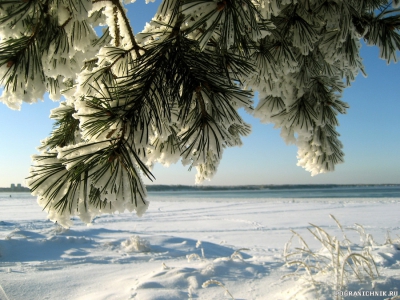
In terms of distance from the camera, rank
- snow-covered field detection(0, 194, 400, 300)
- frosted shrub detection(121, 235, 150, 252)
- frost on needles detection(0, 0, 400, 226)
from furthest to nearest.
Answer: frosted shrub detection(121, 235, 150, 252), snow-covered field detection(0, 194, 400, 300), frost on needles detection(0, 0, 400, 226)

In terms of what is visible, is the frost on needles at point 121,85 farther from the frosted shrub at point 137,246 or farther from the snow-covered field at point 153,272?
the frosted shrub at point 137,246

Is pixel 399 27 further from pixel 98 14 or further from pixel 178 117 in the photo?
pixel 98 14

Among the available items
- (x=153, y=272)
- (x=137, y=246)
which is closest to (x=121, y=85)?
(x=153, y=272)

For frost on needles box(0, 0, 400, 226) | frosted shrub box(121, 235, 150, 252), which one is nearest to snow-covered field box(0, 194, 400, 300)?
frosted shrub box(121, 235, 150, 252)

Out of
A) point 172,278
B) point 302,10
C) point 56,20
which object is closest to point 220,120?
point 56,20

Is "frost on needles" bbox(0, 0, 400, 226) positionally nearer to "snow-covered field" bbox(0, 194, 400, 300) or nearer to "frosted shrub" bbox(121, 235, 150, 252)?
"snow-covered field" bbox(0, 194, 400, 300)

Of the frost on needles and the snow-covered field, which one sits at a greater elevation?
the frost on needles

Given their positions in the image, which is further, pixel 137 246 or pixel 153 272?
pixel 137 246

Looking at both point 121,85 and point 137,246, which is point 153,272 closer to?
point 137,246

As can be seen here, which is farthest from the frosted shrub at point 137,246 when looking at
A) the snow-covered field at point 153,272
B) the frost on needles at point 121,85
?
the frost on needles at point 121,85

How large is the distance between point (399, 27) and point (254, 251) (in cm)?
490

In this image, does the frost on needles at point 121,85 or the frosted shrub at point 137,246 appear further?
the frosted shrub at point 137,246

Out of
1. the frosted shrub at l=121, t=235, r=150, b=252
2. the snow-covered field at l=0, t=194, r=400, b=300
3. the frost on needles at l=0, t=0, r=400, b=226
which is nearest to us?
the frost on needles at l=0, t=0, r=400, b=226

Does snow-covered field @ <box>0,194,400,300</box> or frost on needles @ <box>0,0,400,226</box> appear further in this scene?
snow-covered field @ <box>0,194,400,300</box>
